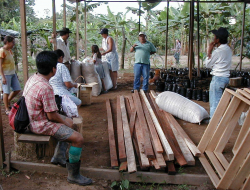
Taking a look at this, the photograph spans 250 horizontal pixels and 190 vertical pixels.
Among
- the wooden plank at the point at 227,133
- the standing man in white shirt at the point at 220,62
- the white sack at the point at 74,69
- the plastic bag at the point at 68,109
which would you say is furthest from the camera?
the white sack at the point at 74,69

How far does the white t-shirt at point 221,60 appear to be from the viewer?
15.8 ft

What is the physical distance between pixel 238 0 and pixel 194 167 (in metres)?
8.69

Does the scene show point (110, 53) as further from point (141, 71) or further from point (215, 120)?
point (215, 120)

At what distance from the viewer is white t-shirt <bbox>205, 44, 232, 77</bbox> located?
4.80 m

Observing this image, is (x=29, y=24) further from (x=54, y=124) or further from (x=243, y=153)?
(x=243, y=153)

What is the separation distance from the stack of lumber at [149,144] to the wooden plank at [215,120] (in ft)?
0.53

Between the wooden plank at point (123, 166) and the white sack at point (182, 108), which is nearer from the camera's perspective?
the wooden plank at point (123, 166)

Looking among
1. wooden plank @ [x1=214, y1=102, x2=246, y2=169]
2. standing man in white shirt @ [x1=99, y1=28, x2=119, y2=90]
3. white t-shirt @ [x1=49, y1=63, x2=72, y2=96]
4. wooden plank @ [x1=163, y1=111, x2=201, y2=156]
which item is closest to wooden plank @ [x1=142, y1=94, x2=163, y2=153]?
wooden plank @ [x1=163, y1=111, x2=201, y2=156]

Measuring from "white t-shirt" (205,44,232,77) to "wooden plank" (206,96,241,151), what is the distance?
1454mm

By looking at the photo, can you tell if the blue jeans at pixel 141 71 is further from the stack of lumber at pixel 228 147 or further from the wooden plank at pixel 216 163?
the wooden plank at pixel 216 163

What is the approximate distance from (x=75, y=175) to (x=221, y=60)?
3.25 meters

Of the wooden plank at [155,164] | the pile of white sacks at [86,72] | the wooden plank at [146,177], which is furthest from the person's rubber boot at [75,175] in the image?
the pile of white sacks at [86,72]

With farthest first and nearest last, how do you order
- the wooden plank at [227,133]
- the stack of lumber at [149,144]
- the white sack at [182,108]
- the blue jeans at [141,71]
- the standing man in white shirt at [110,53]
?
1. the standing man in white shirt at [110,53]
2. the blue jeans at [141,71]
3. the white sack at [182,108]
4. the wooden plank at [227,133]
5. the stack of lumber at [149,144]

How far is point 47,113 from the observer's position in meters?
3.06
